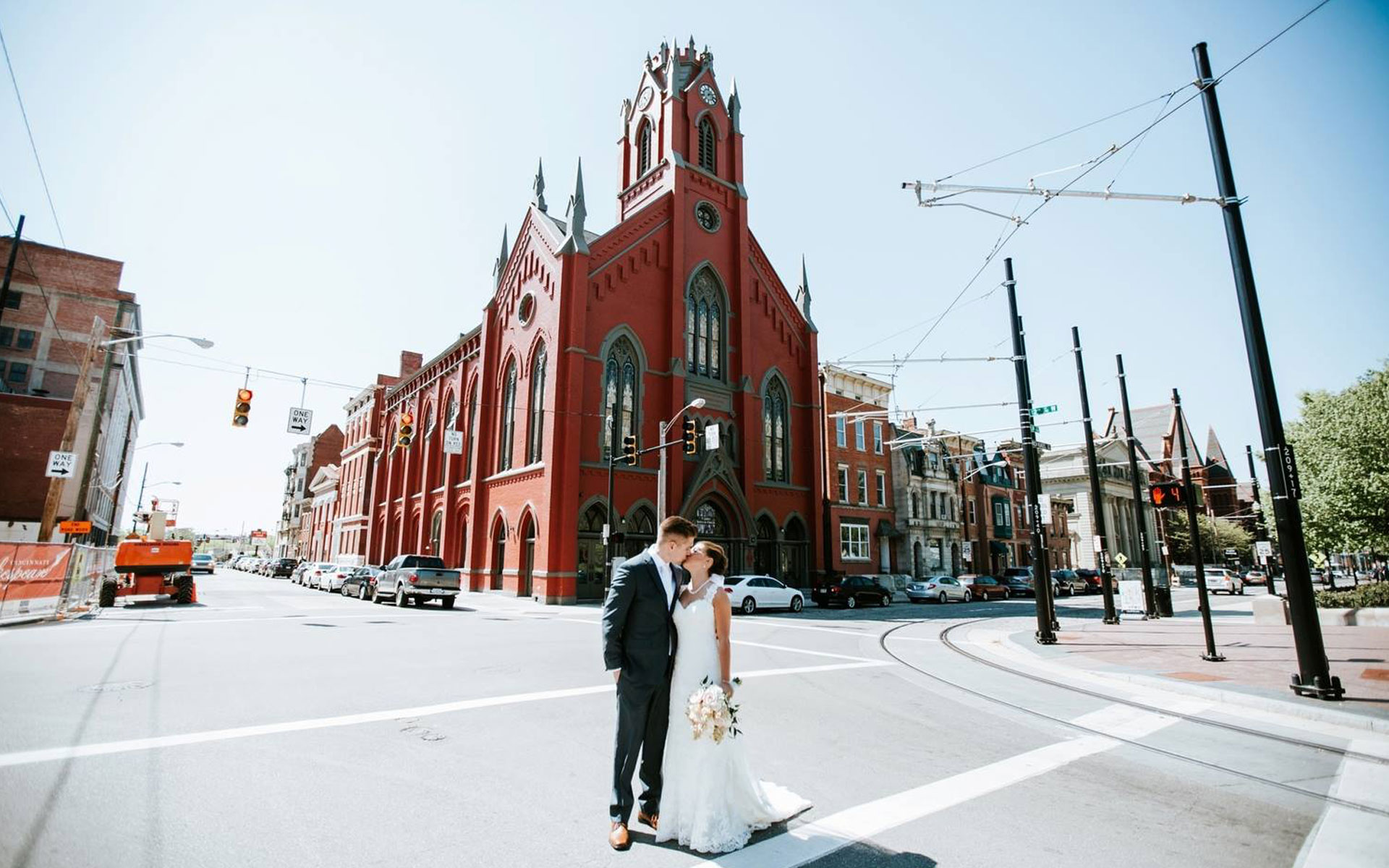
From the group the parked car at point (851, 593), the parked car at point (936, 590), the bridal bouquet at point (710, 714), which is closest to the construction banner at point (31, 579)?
the bridal bouquet at point (710, 714)

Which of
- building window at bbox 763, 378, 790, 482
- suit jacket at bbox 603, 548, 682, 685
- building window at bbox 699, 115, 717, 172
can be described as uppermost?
building window at bbox 699, 115, 717, 172

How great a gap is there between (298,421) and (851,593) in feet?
74.5

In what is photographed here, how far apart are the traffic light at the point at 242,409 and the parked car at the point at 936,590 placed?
29.8 metres

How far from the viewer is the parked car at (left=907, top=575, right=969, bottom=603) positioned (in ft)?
110

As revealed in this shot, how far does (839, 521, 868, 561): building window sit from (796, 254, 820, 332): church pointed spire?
41.2ft

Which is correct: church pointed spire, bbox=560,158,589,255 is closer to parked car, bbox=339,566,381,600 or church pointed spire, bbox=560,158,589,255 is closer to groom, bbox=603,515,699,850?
parked car, bbox=339,566,381,600

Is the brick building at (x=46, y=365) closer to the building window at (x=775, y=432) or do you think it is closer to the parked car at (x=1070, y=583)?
the building window at (x=775, y=432)

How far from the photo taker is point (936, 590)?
1320 inches

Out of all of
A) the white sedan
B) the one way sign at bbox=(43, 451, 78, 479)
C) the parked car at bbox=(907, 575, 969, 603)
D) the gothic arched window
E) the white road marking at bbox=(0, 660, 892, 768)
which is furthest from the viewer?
the parked car at bbox=(907, 575, 969, 603)

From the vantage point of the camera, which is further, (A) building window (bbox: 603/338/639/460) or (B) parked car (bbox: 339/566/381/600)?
(A) building window (bbox: 603/338/639/460)

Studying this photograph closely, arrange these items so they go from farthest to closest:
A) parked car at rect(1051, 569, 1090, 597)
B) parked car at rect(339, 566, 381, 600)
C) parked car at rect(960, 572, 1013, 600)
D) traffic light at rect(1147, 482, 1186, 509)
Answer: parked car at rect(1051, 569, 1090, 597) → parked car at rect(960, 572, 1013, 600) → parked car at rect(339, 566, 381, 600) → traffic light at rect(1147, 482, 1186, 509)

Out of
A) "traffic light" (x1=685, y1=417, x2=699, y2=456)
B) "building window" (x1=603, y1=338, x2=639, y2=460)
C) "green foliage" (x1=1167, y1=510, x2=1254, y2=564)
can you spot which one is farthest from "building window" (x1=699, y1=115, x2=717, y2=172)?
"green foliage" (x1=1167, y1=510, x2=1254, y2=564)

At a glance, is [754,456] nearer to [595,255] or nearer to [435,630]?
[595,255]

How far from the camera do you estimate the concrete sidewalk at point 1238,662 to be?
770 cm
